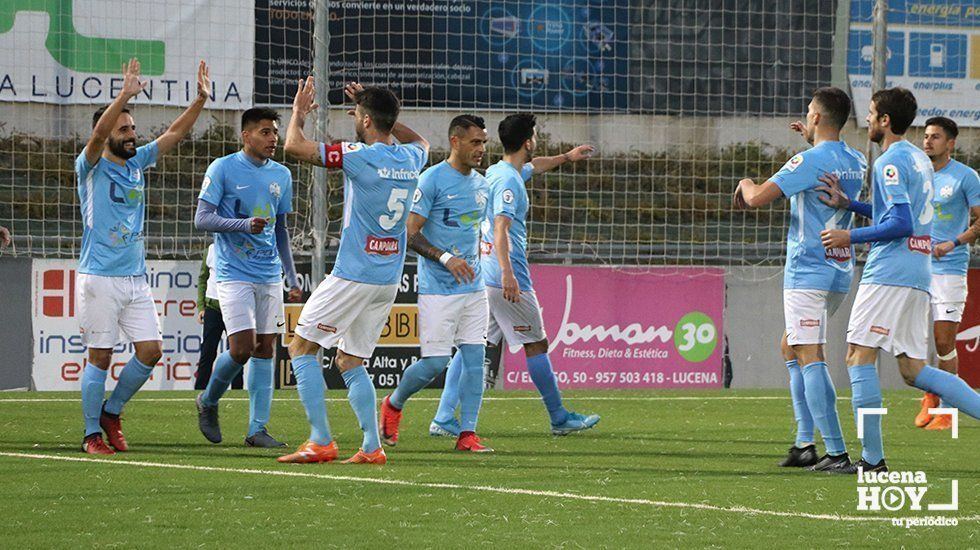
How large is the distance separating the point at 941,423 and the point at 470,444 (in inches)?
151

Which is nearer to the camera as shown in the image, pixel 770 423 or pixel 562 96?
pixel 770 423

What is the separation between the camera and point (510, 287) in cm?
961

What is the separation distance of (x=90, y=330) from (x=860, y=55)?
11003 millimetres

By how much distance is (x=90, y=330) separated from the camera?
29.2 feet

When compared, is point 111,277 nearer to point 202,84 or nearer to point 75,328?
point 202,84

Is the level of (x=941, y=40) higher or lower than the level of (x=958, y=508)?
higher

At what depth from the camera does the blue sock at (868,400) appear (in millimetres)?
7645

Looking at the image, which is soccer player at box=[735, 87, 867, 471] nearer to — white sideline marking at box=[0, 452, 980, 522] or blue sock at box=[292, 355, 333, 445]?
white sideline marking at box=[0, 452, 980, 522]

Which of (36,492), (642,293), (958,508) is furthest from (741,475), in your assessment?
(642,293)

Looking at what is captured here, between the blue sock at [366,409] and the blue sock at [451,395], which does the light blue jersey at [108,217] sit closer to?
the blue sock at [366,409]

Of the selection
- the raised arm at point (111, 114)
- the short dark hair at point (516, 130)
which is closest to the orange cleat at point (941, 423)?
the short dark hair at point (516, 130)

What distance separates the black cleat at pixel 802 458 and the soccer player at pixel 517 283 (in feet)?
7.06

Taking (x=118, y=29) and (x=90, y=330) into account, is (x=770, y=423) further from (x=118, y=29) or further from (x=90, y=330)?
(x=118, y=29)

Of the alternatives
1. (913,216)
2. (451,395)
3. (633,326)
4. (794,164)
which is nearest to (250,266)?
(451,395)
